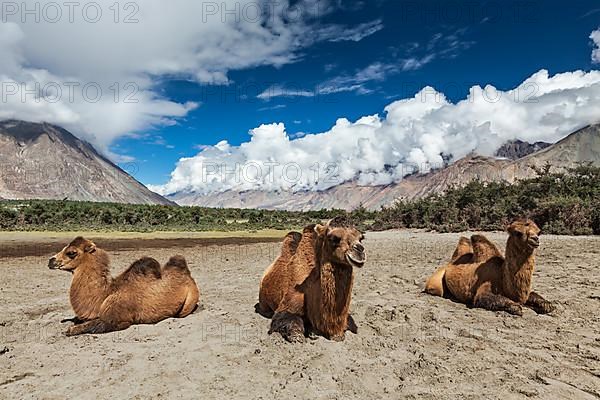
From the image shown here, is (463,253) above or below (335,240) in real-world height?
below

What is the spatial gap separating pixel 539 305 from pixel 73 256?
8.68 m

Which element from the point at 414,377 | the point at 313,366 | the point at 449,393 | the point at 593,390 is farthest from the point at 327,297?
the point at 593,390

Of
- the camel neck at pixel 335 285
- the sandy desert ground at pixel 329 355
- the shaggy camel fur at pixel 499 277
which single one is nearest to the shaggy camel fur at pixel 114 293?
the sandy desert ground at pixel 329 355

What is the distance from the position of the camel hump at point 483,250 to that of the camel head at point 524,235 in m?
1.13

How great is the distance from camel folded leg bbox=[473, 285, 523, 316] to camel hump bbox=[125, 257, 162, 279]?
20.5ft

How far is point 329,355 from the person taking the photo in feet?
18.9

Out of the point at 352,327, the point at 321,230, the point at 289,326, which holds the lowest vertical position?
the point at 352,327

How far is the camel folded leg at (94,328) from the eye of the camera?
6980 millimetres

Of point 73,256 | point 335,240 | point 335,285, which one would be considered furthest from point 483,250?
point 73,256

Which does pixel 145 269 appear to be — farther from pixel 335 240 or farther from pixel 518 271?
pixel 518 271

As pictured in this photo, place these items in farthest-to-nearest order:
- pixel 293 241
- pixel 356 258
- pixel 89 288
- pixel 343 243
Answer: pixel 293 241 → pixel 89 288 → pixel 343 243 → pixel 356 258

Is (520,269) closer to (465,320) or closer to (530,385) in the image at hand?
(465,320)

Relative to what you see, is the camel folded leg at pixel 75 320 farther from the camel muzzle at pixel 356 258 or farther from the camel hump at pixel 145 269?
the camel muzzle at pixel 356 258

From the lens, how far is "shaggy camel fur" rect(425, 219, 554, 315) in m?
7.93
